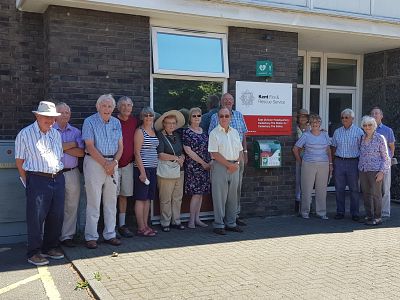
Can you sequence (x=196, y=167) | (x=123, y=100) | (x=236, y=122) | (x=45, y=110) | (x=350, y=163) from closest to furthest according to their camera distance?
(x=45, y=110) → (x=123, y=100) → (x=196, y=167) → (x=236, y=122) → (x=350, y=163)

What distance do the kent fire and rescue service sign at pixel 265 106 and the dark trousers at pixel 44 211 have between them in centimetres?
345

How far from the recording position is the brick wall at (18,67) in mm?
7078

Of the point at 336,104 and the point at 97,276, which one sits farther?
the point at 336,104

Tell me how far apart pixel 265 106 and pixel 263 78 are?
1.59 ft

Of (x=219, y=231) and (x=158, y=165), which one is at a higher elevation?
(x=158, y=165)

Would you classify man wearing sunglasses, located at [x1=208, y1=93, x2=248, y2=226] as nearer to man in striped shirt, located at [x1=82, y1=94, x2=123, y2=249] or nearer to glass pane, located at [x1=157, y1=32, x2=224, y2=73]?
glass pane, located at [x1=157, y1=32, x2=224, y2=73]

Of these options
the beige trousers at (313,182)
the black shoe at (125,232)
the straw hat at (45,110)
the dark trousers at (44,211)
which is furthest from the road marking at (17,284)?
the beige trousers at (313,182)

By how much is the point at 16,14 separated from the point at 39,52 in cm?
63

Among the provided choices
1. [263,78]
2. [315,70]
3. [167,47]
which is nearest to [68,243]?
[167,47]

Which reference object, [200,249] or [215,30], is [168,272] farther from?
[215,30]

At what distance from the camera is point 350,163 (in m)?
8.15

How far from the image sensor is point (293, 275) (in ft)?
16.8

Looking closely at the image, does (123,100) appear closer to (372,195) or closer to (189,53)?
(189,53)

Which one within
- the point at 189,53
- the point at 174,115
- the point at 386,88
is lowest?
the point at 174,115
